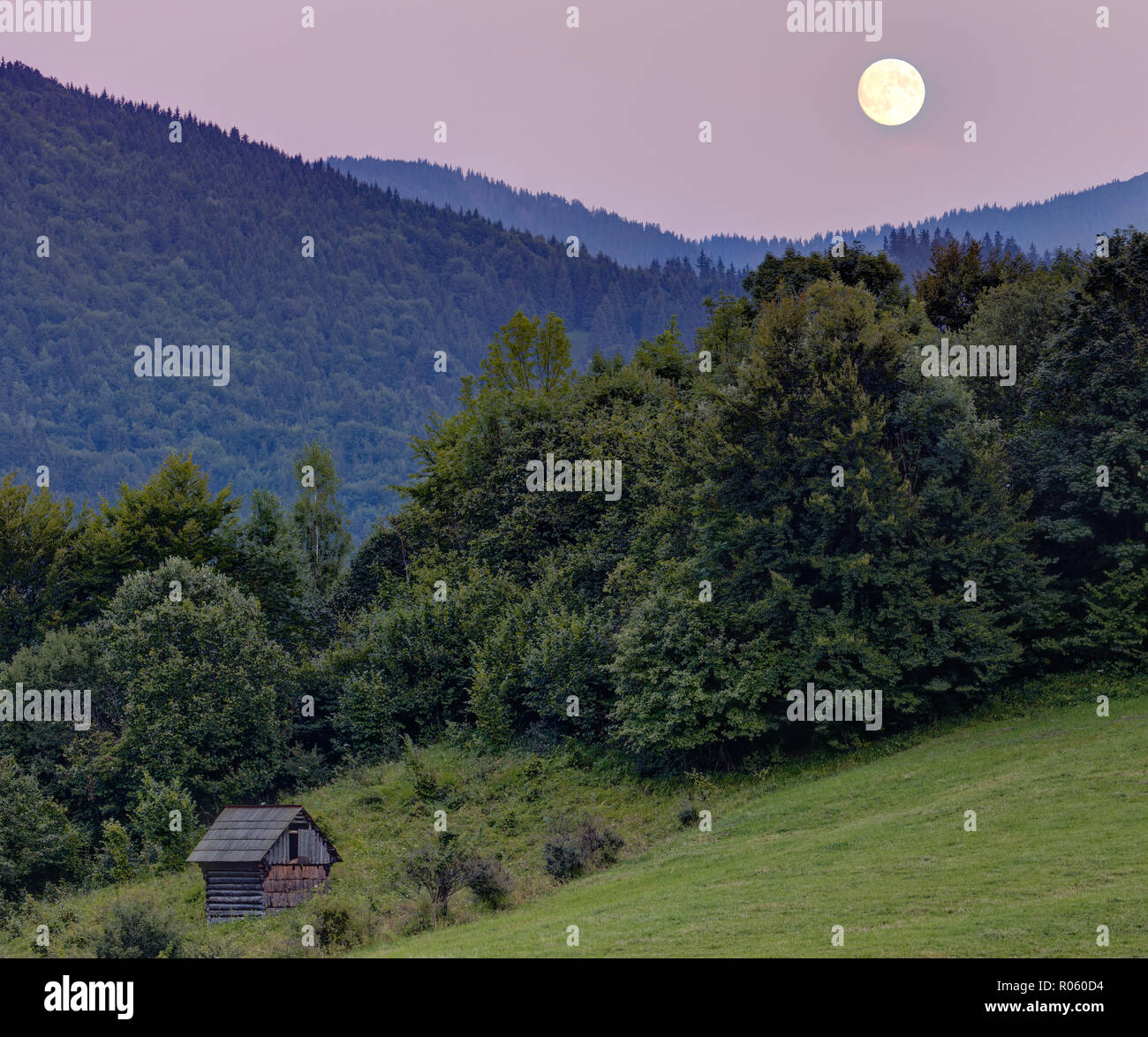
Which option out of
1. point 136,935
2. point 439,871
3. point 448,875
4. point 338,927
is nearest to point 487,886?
point 448,875

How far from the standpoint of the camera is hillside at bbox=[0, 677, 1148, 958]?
2109cm

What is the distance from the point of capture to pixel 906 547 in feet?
146

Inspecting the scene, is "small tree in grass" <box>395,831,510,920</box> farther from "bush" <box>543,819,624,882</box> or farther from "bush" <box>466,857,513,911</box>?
"bush" <box>543,819,624,882</box>

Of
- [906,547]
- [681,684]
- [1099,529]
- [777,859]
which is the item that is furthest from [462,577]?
[777,859]

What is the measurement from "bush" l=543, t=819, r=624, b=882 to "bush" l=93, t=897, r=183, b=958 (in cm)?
1179

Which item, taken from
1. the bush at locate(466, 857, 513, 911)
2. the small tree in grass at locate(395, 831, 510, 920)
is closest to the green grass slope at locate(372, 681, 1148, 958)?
the bush at locate(466, 857, 513, 911)

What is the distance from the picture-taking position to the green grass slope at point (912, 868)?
20.0 metres

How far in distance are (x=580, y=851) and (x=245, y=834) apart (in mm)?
12781

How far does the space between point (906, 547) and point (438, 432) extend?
144 feet

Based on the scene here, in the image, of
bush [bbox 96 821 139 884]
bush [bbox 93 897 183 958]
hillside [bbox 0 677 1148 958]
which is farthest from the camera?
bush [bbox 96 821 139 884]

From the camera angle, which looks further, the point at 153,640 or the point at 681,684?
the point at 153,640

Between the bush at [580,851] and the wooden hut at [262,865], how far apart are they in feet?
29.5
